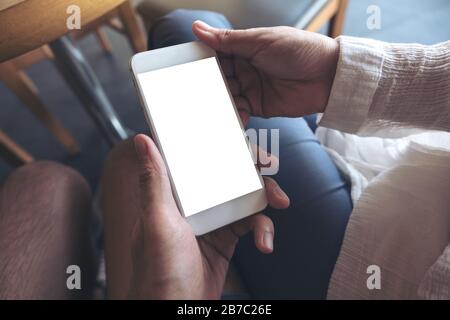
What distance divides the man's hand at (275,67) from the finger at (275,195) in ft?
0.38

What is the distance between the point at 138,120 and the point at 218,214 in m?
0.64

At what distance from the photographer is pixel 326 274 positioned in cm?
42

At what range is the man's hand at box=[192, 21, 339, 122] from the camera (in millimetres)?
458

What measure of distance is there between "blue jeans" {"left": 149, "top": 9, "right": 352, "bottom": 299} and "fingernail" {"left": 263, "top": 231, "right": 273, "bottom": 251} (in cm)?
3

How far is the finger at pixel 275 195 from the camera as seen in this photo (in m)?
0.43

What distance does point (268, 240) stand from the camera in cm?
42

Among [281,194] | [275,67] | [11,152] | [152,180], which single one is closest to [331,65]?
[275,67]

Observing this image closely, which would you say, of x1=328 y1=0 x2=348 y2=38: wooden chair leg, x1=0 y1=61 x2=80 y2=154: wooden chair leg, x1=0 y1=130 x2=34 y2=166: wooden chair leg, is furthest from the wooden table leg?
x1=328 y1=0 x2=348 y2=38: wooden chair leg

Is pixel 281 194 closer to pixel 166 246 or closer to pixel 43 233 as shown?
pixel 166 246

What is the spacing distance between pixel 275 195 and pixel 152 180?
0.17 meters

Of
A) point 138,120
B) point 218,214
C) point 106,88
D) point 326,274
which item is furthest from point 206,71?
point 106,88

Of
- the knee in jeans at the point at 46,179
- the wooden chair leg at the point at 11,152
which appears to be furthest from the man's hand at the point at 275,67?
the wooden chair leg at the point at 11,152

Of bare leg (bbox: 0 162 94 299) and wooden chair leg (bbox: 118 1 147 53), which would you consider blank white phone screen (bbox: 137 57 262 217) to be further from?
wooden chair leg (bbox: 118 1 147 53)
